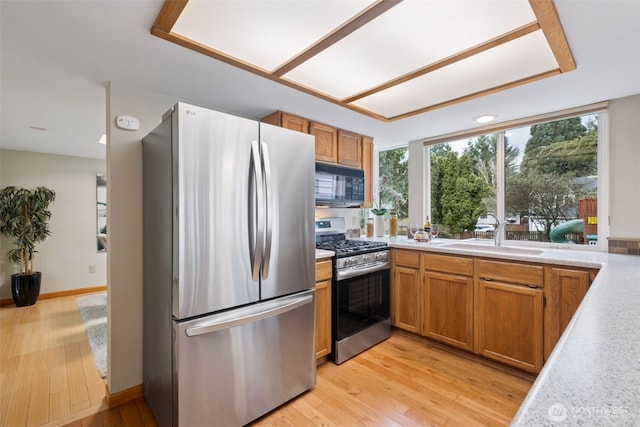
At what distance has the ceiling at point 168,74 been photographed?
1.35 m

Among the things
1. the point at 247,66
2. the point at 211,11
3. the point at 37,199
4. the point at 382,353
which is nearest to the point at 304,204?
the point at 247,66

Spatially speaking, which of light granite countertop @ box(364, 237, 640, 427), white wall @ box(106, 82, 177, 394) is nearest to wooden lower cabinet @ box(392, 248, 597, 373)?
light granite countertop @ box(364, 237, 640, 427)

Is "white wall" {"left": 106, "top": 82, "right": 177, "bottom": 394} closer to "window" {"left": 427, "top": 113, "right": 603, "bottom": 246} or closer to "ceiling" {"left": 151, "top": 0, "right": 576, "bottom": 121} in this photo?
"ceiling" {"left": 151, "top": 0, "right": 576, "bottom": 121}

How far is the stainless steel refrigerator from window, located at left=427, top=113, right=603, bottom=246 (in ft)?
6.91

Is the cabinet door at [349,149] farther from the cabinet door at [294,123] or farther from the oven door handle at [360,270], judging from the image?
the oven door handle at [360,270]

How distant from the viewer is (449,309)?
2.60 metres

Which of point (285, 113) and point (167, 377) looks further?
point (285, 113)

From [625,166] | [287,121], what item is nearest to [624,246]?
[625,166]

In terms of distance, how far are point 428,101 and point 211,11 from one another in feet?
5.78

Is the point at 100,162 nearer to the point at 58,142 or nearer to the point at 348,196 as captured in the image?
the point at 58,142

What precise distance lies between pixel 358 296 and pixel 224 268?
55.0 inches

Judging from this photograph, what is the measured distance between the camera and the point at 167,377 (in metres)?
1.61

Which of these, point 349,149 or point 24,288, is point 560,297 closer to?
point 349,149

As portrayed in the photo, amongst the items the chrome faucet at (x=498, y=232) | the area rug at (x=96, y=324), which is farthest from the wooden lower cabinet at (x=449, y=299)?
the area rug at (x=96, y=324)
